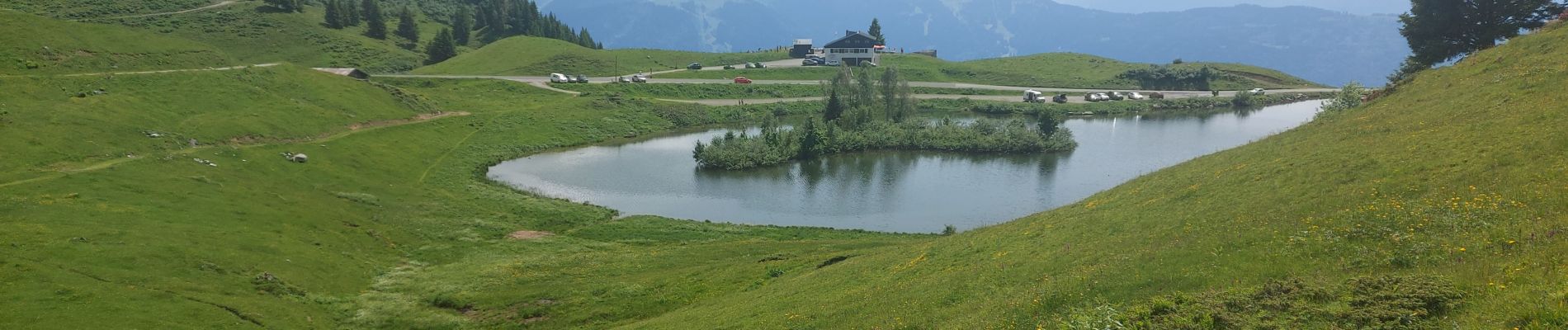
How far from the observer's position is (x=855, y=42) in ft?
A: 552

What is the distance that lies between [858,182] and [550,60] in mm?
93246

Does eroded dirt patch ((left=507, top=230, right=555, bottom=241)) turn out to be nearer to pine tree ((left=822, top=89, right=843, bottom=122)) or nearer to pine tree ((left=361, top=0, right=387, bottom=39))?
pine tree ((left=822, top=89, right=843, bottom=122))

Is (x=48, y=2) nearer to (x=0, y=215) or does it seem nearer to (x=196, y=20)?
(x=196, y=20)

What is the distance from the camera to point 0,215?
32406 millimetres

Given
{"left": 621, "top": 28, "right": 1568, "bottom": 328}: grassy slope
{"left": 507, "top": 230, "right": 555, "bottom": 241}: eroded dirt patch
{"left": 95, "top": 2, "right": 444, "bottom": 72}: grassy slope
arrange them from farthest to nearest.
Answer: {"left": 95, "top": 2, "right": 444, "bottom": 72}: grassy slope < {"left": 507, "top": 230, "right": 555, "bottom": 241}: eroded dirt patch < {"left": 621, "top": 28, "right": 1568, "bottom": 328}: grassy slope

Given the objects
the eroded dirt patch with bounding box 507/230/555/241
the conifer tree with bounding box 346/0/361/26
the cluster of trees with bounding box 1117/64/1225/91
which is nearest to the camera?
the eroded dirt patch with bounding box 507/230/555/241

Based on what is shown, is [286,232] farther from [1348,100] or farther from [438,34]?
[438,34]

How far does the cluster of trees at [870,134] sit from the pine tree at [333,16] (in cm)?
10125

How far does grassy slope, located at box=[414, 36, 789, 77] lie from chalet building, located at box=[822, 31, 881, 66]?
19.0m

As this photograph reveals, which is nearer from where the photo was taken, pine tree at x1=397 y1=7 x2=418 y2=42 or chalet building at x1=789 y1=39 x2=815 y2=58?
pine tree at x1=397 y1=7 x2=418 y2=42

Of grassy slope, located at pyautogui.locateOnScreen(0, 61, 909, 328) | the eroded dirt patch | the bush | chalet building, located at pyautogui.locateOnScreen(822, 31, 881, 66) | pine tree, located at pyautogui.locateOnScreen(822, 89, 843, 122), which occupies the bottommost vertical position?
the eroded dirt patch

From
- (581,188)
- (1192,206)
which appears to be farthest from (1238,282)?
(581,188)

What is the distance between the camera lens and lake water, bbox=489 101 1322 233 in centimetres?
6238

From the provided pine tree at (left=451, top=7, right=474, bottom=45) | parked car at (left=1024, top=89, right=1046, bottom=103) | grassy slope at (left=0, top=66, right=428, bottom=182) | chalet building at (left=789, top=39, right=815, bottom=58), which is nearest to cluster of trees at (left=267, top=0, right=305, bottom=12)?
pine tree at (left=451, top=7, right=474, bottom=45)
